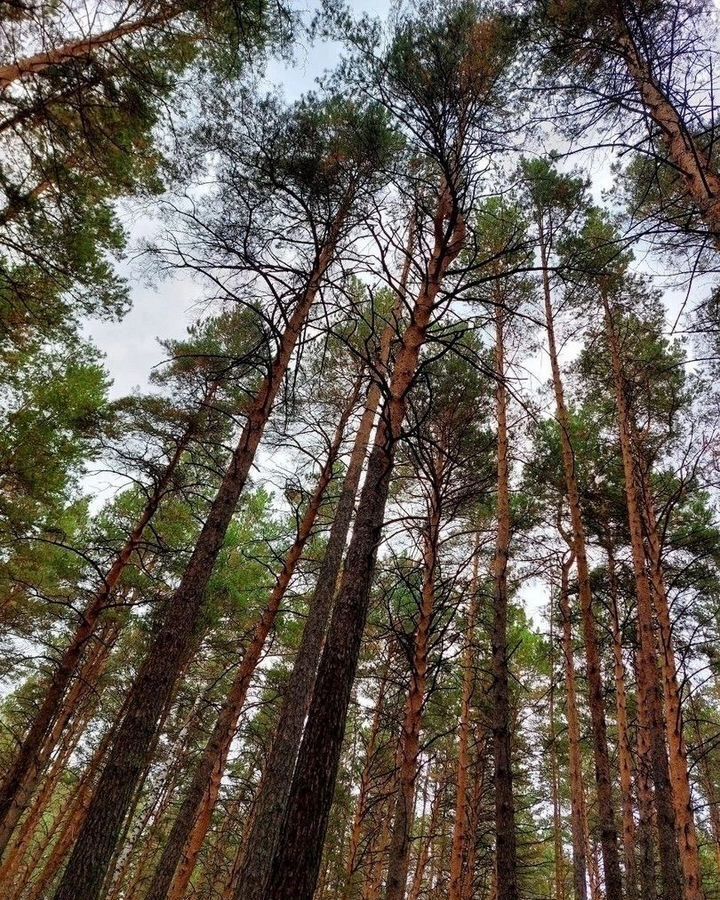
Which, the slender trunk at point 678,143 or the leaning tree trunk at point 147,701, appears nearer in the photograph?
the slender trunk at point 678,143

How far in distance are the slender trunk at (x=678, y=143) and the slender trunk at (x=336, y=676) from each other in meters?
2.10

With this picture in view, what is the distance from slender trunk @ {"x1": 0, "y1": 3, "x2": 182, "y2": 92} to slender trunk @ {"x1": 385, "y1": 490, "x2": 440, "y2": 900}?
672cm

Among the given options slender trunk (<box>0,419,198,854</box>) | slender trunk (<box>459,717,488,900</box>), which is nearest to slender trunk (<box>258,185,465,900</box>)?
slender trunk (<box>0,419,198,854</box>)

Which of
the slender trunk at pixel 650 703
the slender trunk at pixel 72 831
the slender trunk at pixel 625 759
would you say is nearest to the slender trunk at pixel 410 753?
the slender trunk at pixel 650 703

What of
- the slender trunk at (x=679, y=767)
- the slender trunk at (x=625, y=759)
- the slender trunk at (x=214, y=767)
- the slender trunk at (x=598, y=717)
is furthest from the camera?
the slender trunk at (x=625, y=759)

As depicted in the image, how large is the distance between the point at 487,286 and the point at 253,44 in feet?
17.2

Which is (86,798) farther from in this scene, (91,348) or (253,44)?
(253,44)

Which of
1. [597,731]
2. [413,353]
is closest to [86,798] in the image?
[597,731]

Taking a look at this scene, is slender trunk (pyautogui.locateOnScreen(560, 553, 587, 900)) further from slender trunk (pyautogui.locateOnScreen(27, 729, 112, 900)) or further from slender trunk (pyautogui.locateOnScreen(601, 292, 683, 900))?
slender trunk (pyautogui.locateOnScreen(27, 729, 112, 900))

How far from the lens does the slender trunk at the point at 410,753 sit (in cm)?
498

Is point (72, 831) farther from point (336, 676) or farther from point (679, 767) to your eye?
point (336, 676)

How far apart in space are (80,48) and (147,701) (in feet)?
24.8

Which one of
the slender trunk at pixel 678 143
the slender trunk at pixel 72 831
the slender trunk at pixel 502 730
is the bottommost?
the slender trunk at pixel 72 831

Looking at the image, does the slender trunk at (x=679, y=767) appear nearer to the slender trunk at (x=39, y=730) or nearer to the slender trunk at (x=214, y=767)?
the slender trunk at (x=214, y=767)
